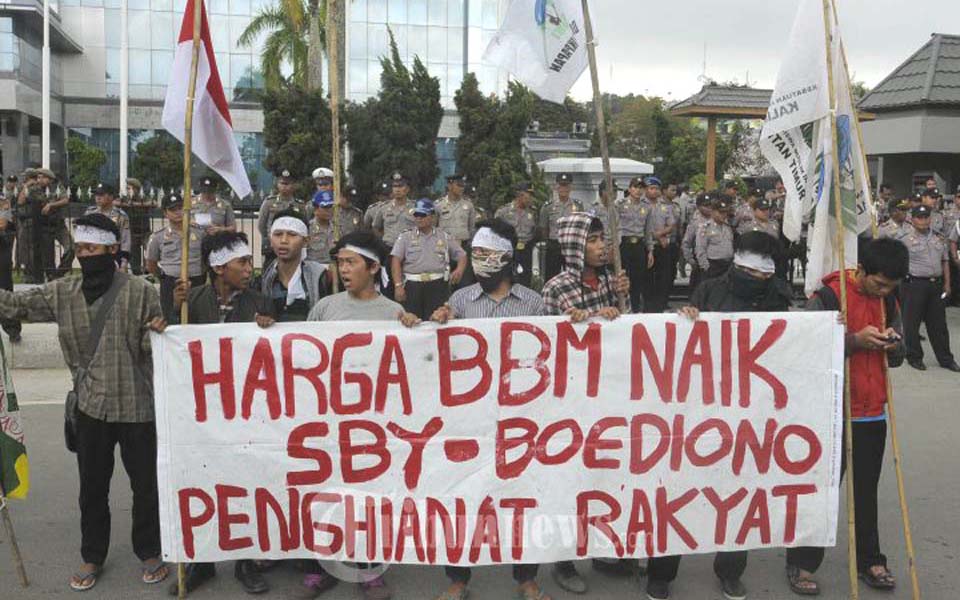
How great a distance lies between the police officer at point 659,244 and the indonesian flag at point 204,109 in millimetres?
8184

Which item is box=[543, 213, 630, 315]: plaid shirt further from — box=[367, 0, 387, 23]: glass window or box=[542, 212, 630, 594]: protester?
box=[367, 0, 387, 23]: glass window

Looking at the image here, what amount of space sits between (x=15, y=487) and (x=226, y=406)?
1143 mm

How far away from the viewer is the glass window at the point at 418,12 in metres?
40.8

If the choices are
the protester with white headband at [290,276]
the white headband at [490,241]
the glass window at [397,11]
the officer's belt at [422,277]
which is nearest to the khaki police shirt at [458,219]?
the officer's belt at [422,277]

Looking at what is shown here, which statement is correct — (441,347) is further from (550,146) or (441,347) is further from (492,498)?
(550,146)

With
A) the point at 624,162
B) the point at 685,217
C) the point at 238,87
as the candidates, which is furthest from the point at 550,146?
the point at 238,87

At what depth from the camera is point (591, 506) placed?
416cm

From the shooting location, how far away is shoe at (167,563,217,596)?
169 inches

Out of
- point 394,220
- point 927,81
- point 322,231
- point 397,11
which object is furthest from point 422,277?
point 397,11

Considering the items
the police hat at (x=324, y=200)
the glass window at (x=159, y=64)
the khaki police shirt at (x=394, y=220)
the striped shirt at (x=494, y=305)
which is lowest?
the striped shirt at (x=494, y=305)

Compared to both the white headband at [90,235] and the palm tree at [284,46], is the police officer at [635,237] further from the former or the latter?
the palm tree at [284,46]

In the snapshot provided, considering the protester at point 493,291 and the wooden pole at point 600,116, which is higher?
the wooden pole at point 600,116

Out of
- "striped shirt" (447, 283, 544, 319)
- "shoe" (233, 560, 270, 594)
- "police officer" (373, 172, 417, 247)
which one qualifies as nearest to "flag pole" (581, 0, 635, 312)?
"striped shirt" (447, 283, 544, 319)

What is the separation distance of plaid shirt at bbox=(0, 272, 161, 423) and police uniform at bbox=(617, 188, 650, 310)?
27.7 feet
